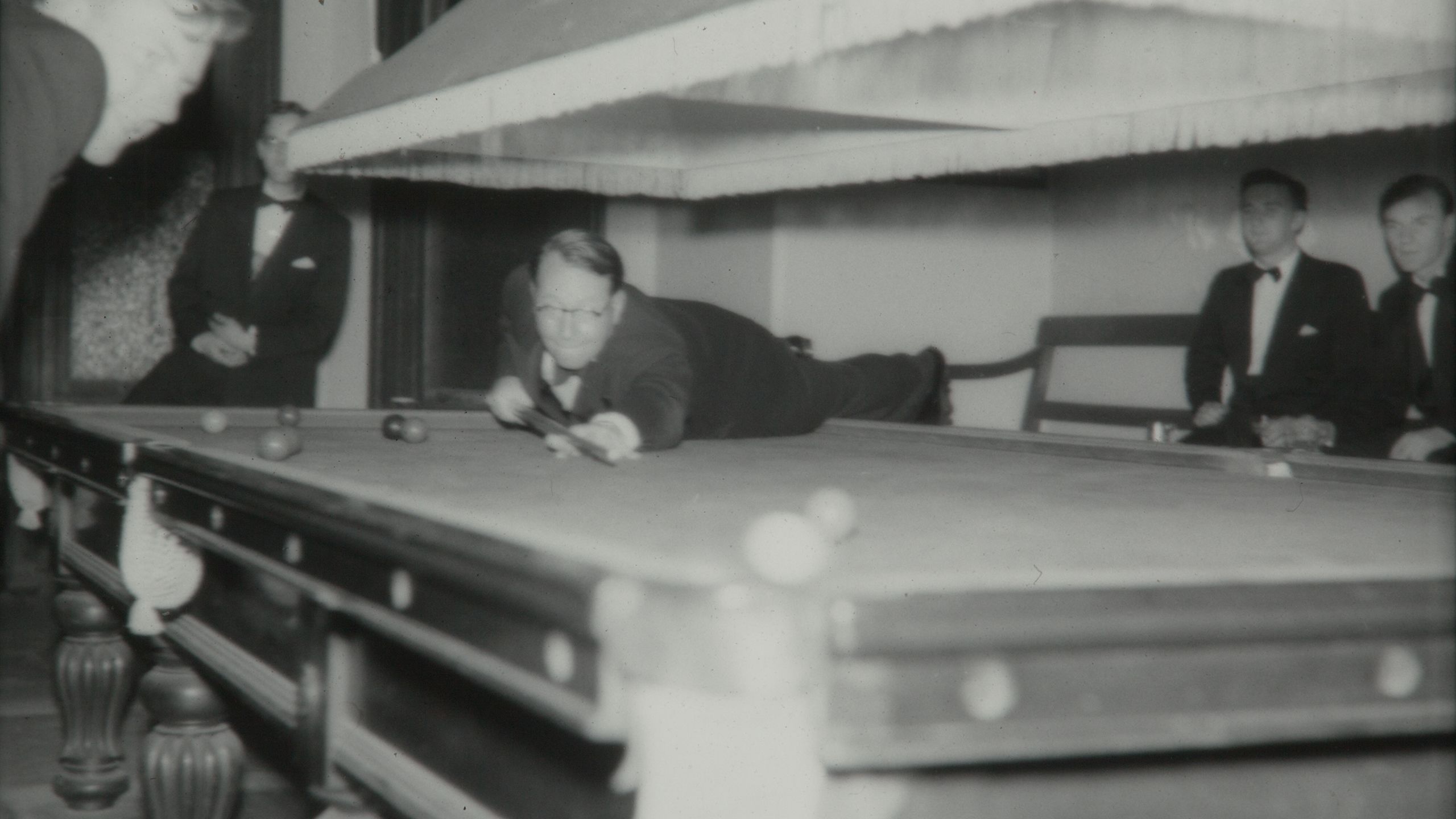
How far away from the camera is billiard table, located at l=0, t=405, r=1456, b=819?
0.81 meters

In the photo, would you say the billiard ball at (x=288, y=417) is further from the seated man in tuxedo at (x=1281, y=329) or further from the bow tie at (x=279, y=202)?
the seated man in tuxedo at (x=1281, y=329)

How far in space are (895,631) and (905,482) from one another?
0.93 metres

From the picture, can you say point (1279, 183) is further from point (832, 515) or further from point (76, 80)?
point (76, 80)

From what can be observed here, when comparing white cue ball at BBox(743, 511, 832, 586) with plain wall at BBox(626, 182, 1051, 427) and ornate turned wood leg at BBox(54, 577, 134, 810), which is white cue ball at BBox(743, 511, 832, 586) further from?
plain wall at BBox(626, 182, 1051, 427)

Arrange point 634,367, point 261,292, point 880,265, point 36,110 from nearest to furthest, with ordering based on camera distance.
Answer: point 36,110 < point 634,367 < point 261,292 < point 880,265

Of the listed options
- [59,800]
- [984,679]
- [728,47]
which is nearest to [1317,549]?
[984,679]

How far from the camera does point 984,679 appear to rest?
0.83 metres

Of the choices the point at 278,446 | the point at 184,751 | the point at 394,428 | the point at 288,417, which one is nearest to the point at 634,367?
the point at 394,428

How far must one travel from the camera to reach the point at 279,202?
13.7ft

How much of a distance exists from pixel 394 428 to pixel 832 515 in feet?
4.75

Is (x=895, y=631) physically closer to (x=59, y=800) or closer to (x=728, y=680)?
(x=728, y=680)

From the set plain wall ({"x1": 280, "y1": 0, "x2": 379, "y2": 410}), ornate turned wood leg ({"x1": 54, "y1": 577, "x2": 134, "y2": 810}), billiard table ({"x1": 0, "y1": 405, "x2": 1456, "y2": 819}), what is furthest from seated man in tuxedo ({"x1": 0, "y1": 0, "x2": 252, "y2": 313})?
plain wall ({"x1": 280, "y1": 0, "x2": 379, "y2": 410})

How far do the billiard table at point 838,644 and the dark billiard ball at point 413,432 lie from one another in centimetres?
61

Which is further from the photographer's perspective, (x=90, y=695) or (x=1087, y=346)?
(x=1087, y=346)
